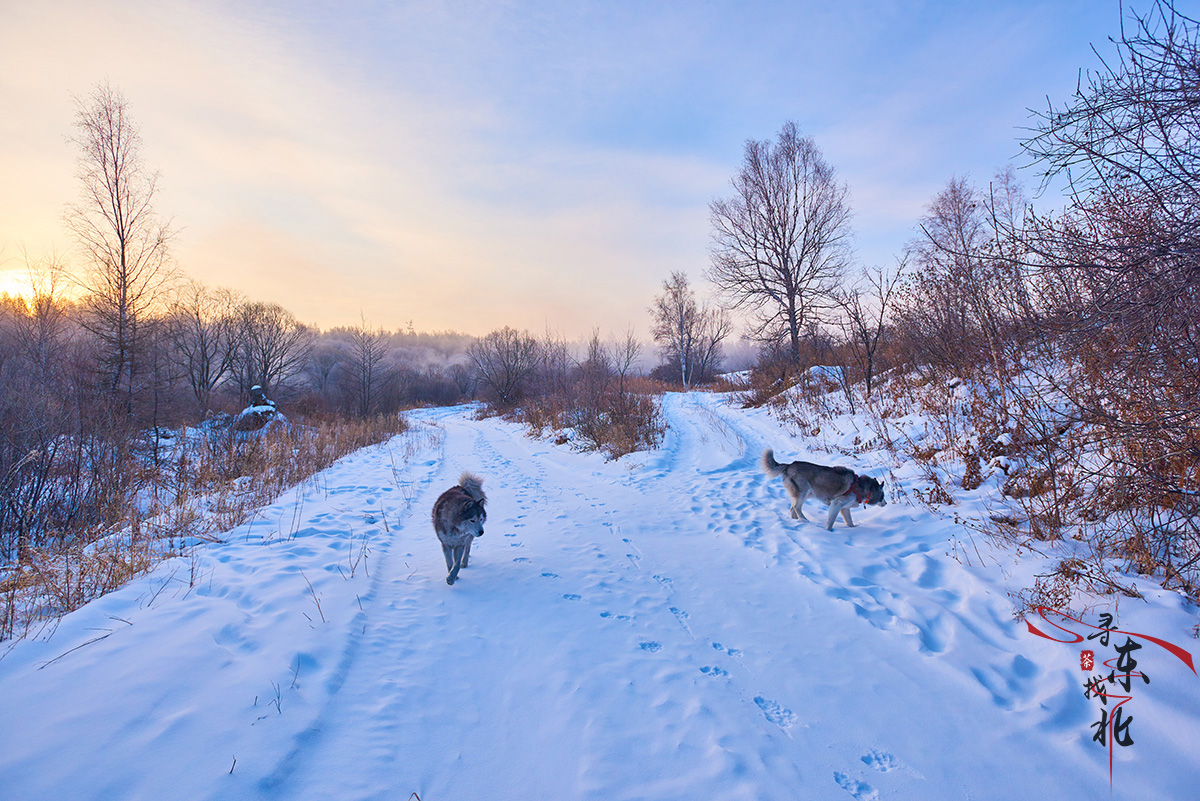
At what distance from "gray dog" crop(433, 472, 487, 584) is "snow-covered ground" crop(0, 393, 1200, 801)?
261 mm

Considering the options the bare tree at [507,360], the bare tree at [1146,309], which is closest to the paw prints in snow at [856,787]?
the bare tree at [1146,309]

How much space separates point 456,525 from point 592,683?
2181mm

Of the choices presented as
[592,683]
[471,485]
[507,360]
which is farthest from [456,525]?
[507,360]

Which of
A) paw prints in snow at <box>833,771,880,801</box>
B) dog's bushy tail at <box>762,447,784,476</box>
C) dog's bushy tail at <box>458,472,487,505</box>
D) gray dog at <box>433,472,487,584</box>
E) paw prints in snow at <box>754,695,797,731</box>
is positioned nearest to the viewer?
paw prints in snow at <box>833,771,880,801</box>

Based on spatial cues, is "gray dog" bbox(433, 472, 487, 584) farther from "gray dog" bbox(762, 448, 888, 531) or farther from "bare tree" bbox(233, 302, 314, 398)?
"bare tree" bbox(233, 302, 314, 398)

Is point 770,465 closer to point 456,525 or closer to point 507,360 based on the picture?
point 456,525

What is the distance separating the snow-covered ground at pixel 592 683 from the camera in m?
2.10

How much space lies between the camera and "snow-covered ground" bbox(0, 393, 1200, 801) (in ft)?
6.89

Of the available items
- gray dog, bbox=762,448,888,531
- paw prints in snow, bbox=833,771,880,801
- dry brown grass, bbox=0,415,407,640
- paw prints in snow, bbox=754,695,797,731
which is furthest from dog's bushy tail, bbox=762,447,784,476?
dry brown grass, bbox=0,415,407,640

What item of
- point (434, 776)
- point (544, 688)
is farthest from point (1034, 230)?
point (434, 776)

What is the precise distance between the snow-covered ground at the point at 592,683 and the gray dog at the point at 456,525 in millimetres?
261

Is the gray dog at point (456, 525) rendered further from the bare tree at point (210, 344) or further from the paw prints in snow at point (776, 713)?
the bare tree at point (210, 344)

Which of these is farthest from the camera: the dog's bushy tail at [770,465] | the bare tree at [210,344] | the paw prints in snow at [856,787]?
the bare tree at [210,344]

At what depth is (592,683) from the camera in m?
2.89
